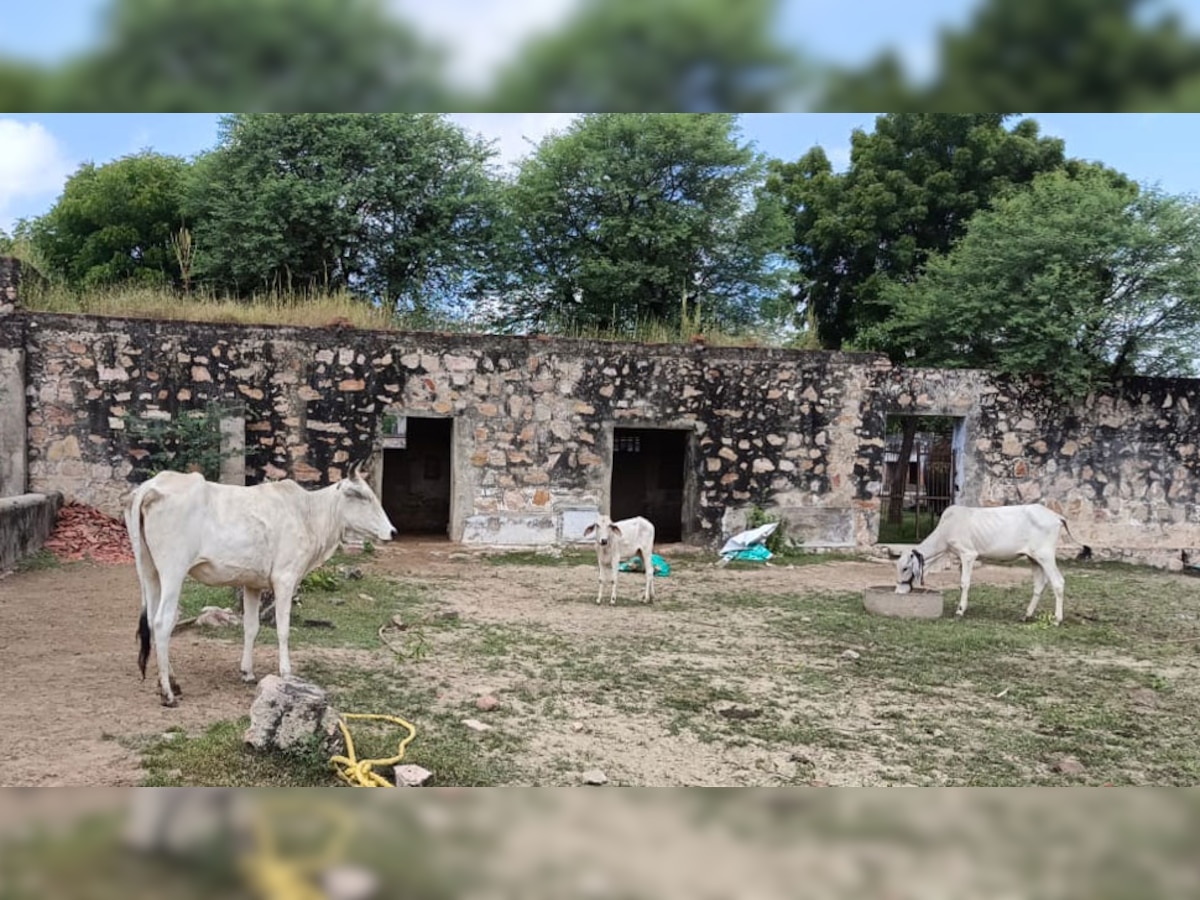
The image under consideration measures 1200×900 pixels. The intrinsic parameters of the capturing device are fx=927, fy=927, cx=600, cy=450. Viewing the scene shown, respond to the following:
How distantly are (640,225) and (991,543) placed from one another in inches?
506

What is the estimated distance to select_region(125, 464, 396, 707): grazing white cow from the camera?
538cm

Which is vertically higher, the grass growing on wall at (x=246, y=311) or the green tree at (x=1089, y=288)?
the green tree at (x=1089, y=288)

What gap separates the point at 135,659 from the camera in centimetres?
615

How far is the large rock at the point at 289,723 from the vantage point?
14.1 ft

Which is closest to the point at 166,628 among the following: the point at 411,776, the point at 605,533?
the point at 411,776

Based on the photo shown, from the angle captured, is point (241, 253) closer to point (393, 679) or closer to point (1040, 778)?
point (393, 679)

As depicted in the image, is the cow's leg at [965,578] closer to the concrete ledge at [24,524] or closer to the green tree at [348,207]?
the concrete ledge at [24,524]

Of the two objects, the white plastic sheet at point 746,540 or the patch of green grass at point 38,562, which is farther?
the white plastic sheet at point 746,540

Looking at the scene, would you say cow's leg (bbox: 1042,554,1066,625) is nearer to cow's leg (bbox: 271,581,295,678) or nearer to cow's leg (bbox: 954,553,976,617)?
cow's leg (bbox: 954,553,976,617)

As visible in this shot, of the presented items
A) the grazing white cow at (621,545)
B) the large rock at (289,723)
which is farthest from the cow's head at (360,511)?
the grazing white cow at (621,545)

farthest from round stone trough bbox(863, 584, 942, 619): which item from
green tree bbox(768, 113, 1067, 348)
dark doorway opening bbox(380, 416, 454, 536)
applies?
green tree bbox(768, 113, 1067, 348)

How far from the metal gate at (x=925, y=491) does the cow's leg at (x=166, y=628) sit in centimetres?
1212

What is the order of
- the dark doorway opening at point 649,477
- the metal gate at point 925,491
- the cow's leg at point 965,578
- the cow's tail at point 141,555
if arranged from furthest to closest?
the dark doorway opening at point 649,477, the metal gate at point 925,491, the cow's leg at point 965,578, the cow's tail at point 141,555

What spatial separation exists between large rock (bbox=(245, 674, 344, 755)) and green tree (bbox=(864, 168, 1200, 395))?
13.2 metres
